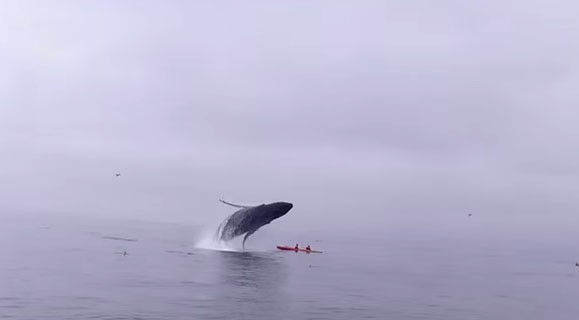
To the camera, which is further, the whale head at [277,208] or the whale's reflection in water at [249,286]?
the whale head at [277,208]

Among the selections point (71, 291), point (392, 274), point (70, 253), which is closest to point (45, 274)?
point (71, 291)

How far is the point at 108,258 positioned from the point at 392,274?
3722cm

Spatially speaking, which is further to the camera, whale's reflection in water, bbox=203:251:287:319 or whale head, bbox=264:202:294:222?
whale head, bbox=264:202:294:222

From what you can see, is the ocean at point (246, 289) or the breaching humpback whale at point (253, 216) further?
the breaching humpback whale at point (253, 216)

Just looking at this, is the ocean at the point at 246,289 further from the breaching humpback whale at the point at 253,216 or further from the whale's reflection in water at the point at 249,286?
the breaching humpback whale at the point at 253,216

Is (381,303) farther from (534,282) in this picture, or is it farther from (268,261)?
(534,282)

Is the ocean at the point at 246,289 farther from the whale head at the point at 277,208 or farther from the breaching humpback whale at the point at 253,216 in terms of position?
the whale head at the point at 277,208

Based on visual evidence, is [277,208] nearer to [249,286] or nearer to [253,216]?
[253,216]

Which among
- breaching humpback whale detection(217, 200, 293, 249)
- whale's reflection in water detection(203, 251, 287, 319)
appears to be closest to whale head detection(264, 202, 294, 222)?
breaching humpback whale detection(217, 200, 293, 249)

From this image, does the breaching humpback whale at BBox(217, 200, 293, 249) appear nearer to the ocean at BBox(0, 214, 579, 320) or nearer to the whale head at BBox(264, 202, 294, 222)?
the whale head at BBox(264, 202, 294, 222)

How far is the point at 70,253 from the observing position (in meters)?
94.3

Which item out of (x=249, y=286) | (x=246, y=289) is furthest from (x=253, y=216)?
(x=246, y=289)

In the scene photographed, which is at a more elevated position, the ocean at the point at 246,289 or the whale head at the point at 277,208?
the whale head at the point at 277,208

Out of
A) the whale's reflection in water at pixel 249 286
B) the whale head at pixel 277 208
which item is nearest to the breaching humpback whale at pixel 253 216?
the whale head at pixel 277 208
